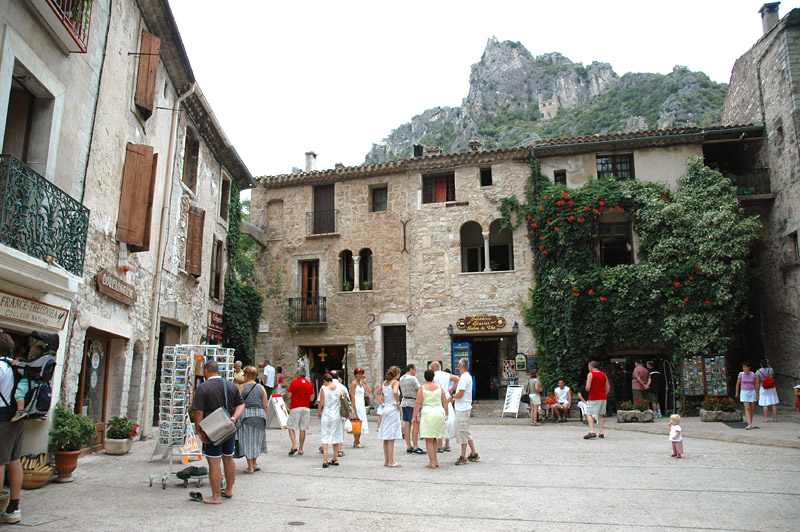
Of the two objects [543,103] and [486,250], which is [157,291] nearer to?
[486,250]

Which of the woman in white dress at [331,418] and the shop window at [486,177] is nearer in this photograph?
the woman in white dress at [331,418]

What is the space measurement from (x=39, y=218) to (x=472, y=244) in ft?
56.0

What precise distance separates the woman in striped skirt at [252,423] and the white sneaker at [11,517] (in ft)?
9.86

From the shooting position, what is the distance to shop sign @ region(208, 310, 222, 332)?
58.3 feet

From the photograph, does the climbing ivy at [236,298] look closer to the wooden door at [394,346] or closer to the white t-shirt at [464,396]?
the wooden door at [394,346]

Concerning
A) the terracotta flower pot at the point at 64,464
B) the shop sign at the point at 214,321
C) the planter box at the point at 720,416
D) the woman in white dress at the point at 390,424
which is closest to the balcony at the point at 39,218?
the terracotta flower pot at the point at 64,464

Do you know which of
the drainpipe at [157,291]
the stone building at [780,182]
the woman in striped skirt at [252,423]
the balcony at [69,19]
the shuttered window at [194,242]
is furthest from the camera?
the stone building at [780,182]

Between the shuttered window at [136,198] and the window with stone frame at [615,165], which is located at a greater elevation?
the window with stone frame at [615,165]

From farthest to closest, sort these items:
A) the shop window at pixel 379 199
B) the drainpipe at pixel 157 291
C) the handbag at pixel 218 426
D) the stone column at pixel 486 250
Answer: the shop window at pixel 379 199
the stone column at pixel 486 250
the drainpipe at pixel 157 291
the handbag at pixel 218 426

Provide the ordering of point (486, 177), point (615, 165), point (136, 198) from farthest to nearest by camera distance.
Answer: point (486, 177)
point (615, 165)
point (136, 198)

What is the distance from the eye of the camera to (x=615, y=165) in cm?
2134

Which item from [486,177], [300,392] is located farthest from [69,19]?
[486,177]

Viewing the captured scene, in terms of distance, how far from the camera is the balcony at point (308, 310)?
22797mm

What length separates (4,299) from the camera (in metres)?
7.27
